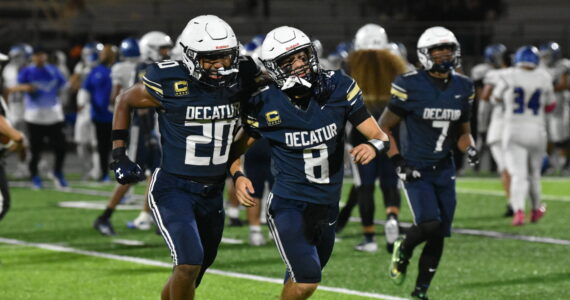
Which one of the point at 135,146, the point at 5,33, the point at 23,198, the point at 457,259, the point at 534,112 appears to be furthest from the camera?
the point at 5,33

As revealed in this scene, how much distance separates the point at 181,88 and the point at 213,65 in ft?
0.76

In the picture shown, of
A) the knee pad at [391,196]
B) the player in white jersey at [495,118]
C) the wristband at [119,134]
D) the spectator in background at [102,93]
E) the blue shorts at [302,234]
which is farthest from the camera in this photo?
the spectator in background at [102,93]

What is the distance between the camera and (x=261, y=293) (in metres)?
7.61

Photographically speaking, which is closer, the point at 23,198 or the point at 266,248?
the point at 266,248

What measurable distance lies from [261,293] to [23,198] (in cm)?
763

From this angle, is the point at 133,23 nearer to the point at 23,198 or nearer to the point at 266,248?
the point at 23,198

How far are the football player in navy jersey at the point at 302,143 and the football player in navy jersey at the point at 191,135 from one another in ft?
0.58

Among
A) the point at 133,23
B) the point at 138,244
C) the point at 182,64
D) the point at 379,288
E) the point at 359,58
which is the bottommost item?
the point at 133,23

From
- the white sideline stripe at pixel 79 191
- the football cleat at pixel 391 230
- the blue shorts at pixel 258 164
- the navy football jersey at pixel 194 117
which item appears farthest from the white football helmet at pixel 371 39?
the white sideline stripe at pixel 79 191

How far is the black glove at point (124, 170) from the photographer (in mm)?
5758

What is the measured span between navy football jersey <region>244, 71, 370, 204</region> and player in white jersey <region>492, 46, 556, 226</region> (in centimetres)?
633

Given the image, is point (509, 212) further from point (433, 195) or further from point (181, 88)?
point (181, 88)

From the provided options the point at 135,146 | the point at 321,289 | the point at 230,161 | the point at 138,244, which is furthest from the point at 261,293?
the point at 135,146

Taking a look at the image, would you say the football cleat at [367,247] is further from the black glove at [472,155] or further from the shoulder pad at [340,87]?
the shoulder pad at [340,87]
